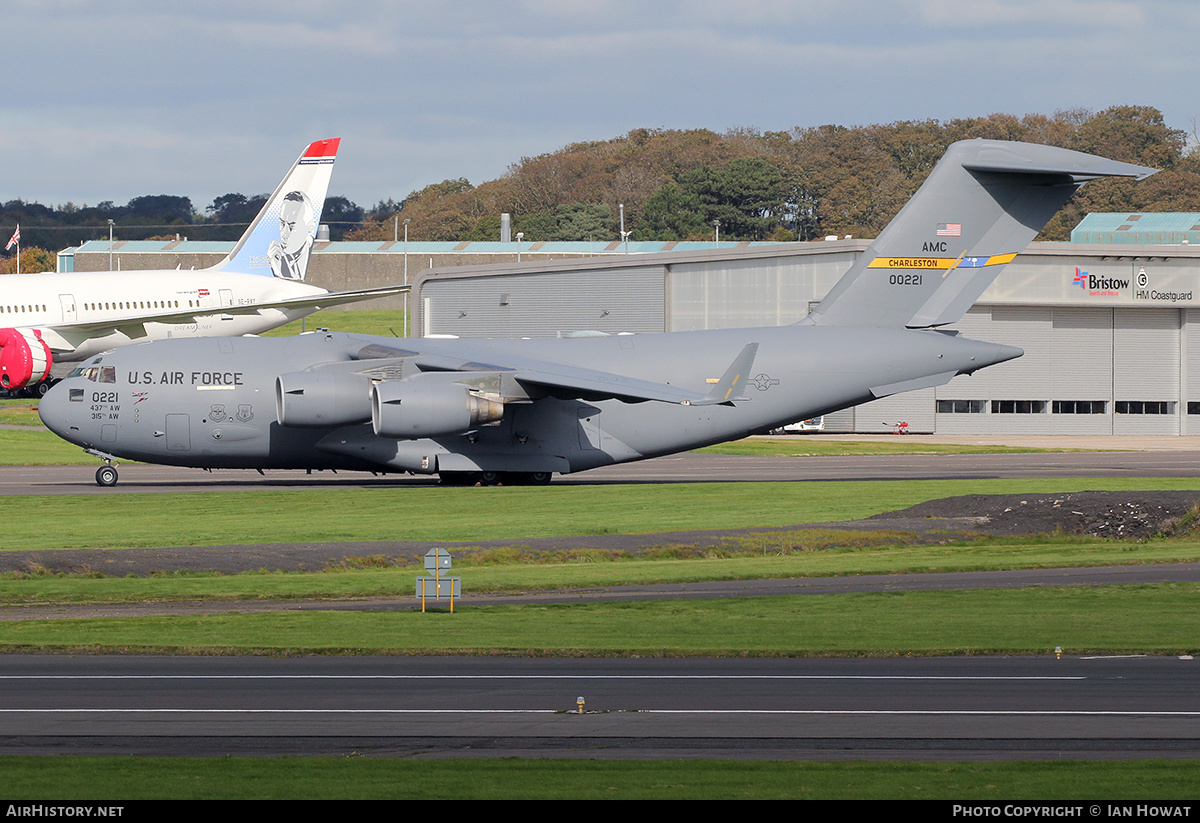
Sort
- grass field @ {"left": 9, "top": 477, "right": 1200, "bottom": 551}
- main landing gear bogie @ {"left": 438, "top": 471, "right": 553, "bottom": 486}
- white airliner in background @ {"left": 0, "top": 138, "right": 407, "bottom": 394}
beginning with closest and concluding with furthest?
1. grass field @ {"left": 9, "top": 477, "right": 1200, "bottom": 551}
2. main landing gear bogie @ {"left": 438, "top": 471, "right": 553, "bottom": 486}
3. white airliner in background @ {"left": 0, "top": 138, "right": 407, "bottom": 394}

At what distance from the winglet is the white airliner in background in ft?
95.7

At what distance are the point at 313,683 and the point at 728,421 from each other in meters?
22.9

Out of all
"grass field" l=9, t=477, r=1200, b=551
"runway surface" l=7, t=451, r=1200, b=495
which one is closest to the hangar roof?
"runway surface" l=7, t=451, r=1200, b=495

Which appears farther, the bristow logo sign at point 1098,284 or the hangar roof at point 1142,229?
the hangar roof at point 1142,229

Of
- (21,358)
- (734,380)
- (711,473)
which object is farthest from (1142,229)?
(21,358)

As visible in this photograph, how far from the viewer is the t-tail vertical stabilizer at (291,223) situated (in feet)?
242

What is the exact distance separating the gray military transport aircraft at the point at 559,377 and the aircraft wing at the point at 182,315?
80.2ft

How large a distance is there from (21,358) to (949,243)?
127 feet

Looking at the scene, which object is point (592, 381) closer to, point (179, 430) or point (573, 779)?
point (179, 430)

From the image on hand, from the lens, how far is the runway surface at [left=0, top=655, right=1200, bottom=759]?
1162 centimetres

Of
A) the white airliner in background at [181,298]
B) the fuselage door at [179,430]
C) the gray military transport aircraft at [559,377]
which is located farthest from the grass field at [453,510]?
the white airliner in background at [181,298]

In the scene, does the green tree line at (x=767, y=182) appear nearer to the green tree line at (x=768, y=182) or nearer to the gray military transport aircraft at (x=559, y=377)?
the green tree line at (x=768, y=182)

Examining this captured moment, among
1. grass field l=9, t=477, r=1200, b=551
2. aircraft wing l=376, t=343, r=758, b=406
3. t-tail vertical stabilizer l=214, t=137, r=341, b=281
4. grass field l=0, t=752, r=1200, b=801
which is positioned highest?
t-tail vertical stabilizer l=214, t=137, r=341, b=281

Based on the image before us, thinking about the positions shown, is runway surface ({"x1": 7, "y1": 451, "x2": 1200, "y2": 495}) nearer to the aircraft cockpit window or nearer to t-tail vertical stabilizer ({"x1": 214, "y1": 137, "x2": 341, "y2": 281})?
the aircraft cockpit window
